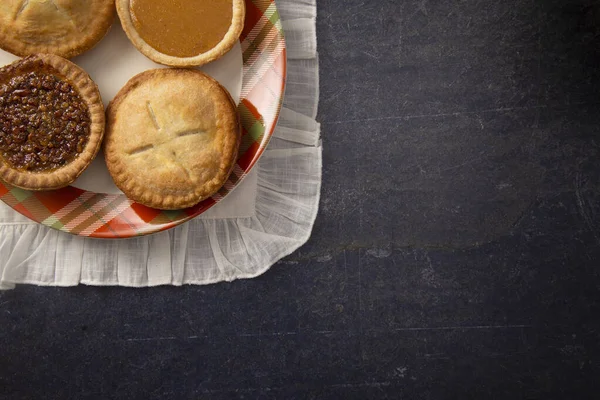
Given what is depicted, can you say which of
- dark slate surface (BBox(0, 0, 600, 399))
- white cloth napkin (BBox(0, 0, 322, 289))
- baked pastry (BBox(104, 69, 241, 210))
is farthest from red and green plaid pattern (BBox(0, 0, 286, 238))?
dark slate surface (BBox(0, 0, 600, 399))

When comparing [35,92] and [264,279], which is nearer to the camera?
[35,92]

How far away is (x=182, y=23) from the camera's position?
274cm

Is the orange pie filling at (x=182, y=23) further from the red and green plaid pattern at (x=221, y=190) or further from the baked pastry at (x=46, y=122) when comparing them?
the baked pastry at (x=46, y=122)

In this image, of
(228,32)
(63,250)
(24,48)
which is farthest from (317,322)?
Answer: (24,48)

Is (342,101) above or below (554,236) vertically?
above

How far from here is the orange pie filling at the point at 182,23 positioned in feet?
8.97

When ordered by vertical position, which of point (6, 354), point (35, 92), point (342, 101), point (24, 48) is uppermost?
point (24, 48)

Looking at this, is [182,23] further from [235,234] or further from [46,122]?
[235,234]

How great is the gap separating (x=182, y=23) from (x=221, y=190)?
895 mm

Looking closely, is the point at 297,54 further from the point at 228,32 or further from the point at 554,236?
the point at 554,236

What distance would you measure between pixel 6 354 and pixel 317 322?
72.6 inches

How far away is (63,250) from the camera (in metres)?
3.05

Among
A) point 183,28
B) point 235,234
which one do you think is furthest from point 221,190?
point 183,28

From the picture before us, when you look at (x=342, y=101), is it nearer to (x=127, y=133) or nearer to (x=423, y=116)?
(x=423, y=116)
